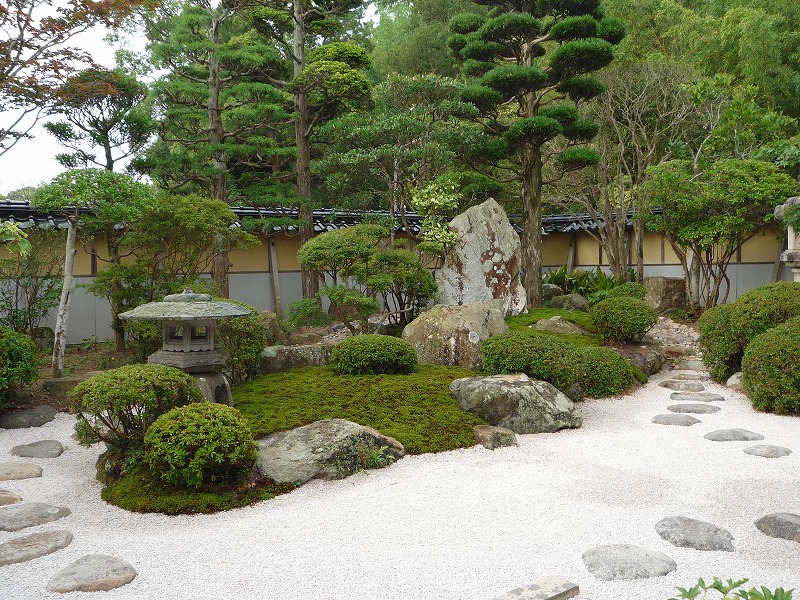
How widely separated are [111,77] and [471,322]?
6573 mm

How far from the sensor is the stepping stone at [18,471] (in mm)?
6113

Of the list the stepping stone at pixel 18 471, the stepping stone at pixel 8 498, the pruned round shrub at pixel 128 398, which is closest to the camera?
the stepping stone at pixel 8 498

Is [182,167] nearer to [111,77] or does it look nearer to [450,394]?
[111,77]

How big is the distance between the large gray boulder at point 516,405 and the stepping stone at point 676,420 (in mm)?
1052

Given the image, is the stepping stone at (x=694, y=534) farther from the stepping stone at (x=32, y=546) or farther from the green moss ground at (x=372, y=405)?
the stepping stone at (x=32, y=546)

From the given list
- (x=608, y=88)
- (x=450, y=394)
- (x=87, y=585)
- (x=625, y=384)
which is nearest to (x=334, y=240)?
(x=450, y=394)

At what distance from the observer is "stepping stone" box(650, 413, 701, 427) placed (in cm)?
763

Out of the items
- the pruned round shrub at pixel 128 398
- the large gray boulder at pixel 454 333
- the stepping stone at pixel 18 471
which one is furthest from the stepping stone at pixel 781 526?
the stepping stone at pixel 18 471

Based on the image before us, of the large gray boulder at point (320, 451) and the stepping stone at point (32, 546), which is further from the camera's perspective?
the large gray boulder at point (320, 451)

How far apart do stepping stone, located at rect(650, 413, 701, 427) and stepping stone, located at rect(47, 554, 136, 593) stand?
607 centimetres

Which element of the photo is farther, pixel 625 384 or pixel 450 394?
pixel 625 384

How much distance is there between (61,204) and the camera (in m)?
8.59

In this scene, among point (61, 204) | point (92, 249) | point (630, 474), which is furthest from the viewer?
point (92, 249)

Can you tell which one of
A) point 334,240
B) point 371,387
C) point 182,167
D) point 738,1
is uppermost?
point 738,1
